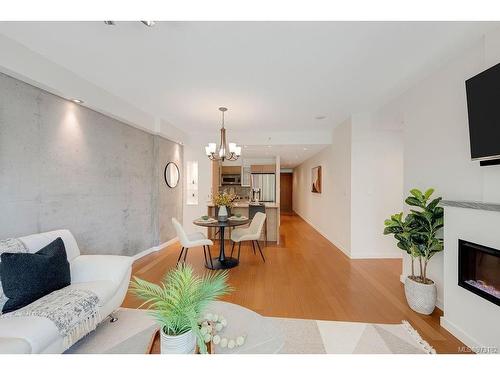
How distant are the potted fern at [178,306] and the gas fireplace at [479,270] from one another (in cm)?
211

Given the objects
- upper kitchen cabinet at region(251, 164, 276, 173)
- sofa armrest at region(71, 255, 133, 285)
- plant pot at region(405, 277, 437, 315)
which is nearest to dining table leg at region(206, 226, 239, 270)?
sofa armrest at region(71, 255, 133, 285)

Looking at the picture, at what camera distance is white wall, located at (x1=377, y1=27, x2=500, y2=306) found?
6.30 feet

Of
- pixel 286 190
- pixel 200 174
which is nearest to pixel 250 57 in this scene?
pixel 200 174

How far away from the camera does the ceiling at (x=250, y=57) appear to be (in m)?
1.85

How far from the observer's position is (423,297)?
2.28 m

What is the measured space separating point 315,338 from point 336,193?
11.6 ft

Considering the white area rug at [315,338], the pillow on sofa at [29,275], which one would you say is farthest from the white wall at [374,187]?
the pillow on sofa at [29,275]

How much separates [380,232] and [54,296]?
4.63 metres

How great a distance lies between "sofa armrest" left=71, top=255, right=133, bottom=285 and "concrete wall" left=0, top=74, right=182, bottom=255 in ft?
2.48

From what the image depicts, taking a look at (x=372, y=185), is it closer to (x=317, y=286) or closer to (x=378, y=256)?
(x=378, y=256)

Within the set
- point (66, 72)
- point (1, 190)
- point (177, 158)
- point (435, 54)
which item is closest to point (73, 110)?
point (66, 72)
